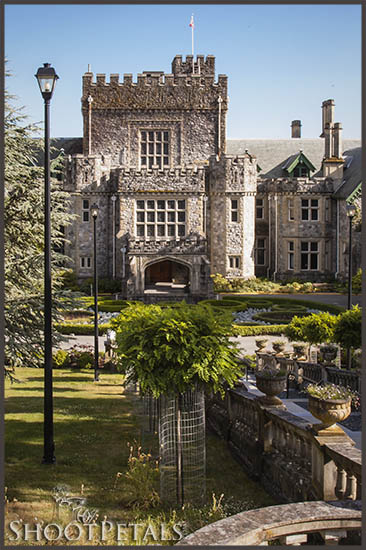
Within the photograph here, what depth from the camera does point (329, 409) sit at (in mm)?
6461

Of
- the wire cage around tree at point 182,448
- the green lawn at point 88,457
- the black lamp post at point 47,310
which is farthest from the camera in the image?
the black lamp post at point 47,310

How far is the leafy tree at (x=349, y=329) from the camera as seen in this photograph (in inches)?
591

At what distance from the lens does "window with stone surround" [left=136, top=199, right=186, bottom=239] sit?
121 feet

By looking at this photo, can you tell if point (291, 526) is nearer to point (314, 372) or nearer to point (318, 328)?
point (314, 372)

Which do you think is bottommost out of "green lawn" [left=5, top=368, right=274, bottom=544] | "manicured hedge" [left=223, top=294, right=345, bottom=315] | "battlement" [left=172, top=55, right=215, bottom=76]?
"green lawn" [left=5, top=368, right=274, bottom=544]

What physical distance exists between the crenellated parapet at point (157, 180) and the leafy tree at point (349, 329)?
23.0 m

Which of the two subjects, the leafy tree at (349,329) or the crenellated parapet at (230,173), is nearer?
the leafy tree at (349,329)

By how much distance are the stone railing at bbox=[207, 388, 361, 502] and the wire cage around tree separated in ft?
2.93

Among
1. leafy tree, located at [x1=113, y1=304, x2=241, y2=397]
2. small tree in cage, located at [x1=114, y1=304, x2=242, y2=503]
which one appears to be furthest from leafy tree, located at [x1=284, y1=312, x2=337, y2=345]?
leafy tree, located at [x1=113, y1=304, x2=241, y2=397]

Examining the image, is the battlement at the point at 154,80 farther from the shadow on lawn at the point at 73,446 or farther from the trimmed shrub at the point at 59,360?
the shadow on lawn at the point at 73,446

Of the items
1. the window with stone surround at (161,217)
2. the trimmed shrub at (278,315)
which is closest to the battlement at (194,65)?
the window with stone surround at (161,217)

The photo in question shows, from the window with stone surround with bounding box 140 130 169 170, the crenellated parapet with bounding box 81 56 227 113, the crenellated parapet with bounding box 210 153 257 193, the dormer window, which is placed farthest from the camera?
the dormer window

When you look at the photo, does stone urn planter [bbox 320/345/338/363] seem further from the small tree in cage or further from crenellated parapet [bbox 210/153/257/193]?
crenellated parapet [bbox 210/153/257/193]

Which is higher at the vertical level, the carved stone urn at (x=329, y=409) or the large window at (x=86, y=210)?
the large window at (x=86, y=210)
